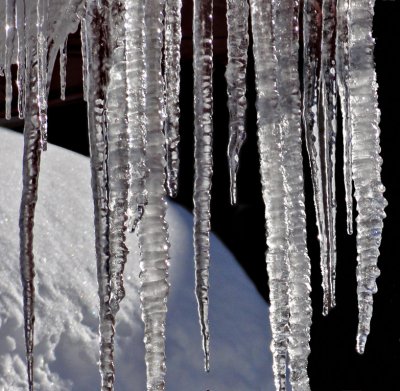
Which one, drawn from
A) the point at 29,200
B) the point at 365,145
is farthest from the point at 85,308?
the point at 365,145

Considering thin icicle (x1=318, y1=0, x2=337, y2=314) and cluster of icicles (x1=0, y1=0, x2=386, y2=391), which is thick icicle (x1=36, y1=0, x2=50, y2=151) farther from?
thin icicle (x1=318, y1=0, x2=337, y2=314)

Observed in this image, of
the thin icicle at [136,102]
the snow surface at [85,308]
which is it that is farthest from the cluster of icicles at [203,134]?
the snow surface at [85,308]

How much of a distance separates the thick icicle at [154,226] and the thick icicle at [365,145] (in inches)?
10.3

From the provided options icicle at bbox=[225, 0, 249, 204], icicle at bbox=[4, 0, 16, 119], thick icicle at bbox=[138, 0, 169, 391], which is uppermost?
icicle at bbox=[4, 0, 16, 119]

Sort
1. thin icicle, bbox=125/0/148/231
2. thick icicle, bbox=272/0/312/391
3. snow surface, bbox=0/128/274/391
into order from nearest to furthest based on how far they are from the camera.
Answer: thin icicle, bbox=125/0/148/231 → thick icicle, bbox=272/0/312/391 → snow surface, bbox=0/128/274/391

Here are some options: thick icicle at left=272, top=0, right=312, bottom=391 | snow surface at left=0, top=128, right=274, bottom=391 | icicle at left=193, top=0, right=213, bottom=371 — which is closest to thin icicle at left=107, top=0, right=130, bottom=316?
icicle at left=193, top=0, right=213, bottom=371

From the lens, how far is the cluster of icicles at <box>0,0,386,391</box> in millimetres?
919

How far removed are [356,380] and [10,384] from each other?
10.2 ft

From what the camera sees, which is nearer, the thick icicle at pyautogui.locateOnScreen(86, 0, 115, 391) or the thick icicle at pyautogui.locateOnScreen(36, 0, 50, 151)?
the thick icicle at pyautogui.locateOnScreen(86, 0, 115, 391)

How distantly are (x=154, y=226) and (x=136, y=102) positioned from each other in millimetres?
155

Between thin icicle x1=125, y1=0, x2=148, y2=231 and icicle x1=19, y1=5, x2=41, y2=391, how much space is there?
16 centimetres

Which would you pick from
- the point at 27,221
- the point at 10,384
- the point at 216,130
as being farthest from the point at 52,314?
the point at 216,130

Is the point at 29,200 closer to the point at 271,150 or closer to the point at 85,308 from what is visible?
the point at 271,150

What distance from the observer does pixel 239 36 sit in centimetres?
103
